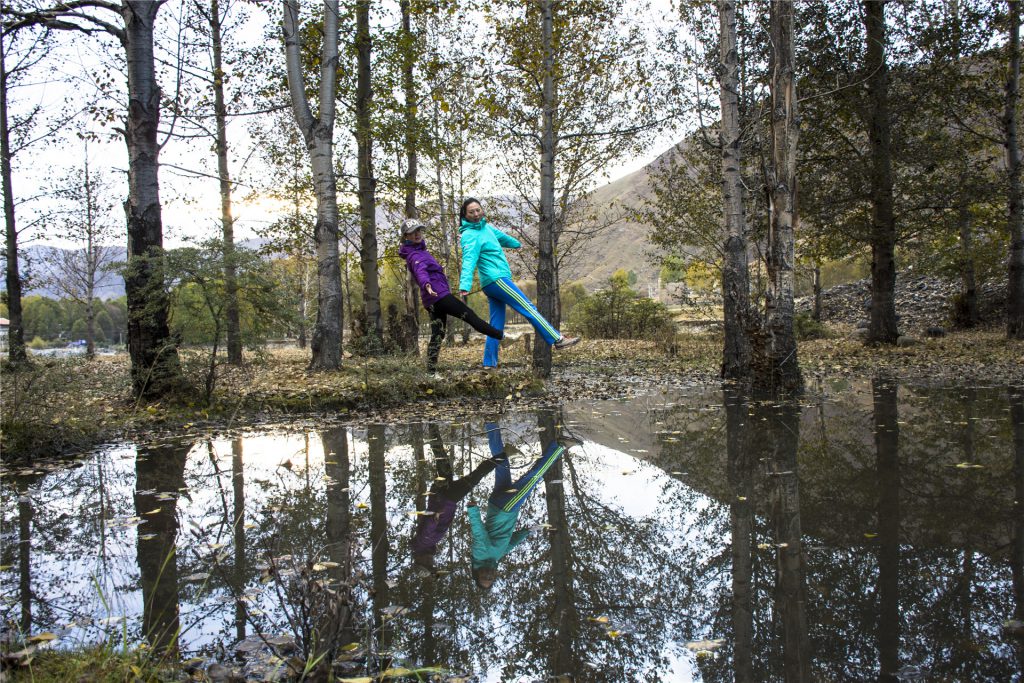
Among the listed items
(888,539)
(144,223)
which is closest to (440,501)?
(888,539)

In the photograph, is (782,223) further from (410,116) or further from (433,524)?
(410,116)

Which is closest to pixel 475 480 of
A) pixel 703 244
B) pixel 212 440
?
pixel 212 440

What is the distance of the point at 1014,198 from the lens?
1688cm

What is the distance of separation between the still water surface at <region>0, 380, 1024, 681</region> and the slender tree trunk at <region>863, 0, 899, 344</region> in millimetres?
12847

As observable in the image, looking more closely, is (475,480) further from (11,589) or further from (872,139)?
(872,139)

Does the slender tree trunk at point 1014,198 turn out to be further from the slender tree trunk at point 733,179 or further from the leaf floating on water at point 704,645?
the leaf floating on water at point 704,645

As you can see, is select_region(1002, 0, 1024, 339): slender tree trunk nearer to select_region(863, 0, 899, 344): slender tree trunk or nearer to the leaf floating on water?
select_region(863, 0, 899, 344): slender tree trunk

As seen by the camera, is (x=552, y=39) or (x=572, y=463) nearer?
(x=572, y=463)

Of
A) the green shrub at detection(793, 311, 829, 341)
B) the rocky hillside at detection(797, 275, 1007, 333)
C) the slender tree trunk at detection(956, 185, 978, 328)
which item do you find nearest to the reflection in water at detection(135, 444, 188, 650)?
the green shrub at detection(793, 311, 829, 341)

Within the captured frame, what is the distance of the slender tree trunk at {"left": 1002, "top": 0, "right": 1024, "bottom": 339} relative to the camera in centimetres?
1672

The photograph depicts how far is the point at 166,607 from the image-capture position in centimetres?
289

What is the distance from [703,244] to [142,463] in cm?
1924

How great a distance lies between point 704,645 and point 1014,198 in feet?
63.2

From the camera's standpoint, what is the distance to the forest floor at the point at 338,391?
6273 mm
